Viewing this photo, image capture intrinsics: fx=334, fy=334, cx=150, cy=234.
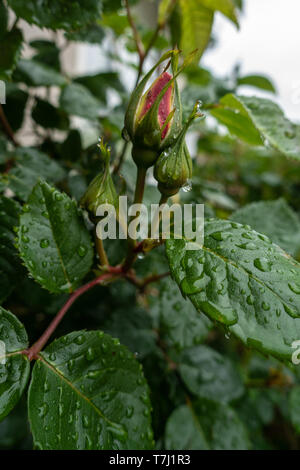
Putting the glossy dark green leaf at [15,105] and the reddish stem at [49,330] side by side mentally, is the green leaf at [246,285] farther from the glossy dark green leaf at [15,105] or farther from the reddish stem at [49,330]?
the glossy dark green leaf at [15,105]

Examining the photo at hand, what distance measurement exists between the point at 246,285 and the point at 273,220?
1.20 ft

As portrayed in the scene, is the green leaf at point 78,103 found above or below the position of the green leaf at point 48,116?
above

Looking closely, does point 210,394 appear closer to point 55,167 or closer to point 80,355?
point 80,355

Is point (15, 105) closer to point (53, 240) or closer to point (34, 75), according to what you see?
point (34, 75)

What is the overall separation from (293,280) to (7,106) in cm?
63

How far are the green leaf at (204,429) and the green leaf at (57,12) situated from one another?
67 cm

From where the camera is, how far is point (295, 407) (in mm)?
793

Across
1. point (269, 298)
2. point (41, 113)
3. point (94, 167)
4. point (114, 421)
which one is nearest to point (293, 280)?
point (269, 298)

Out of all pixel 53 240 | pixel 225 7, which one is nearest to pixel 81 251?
pixel 53 240

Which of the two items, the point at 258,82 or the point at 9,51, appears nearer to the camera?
the point at 9,51

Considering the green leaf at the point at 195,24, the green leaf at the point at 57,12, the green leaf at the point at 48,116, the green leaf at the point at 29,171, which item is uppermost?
the green leaf at the point at 195,24

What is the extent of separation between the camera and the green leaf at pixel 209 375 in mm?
669

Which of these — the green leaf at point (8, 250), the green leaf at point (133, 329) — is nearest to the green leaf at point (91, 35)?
the green leaf at point (8, 250)
